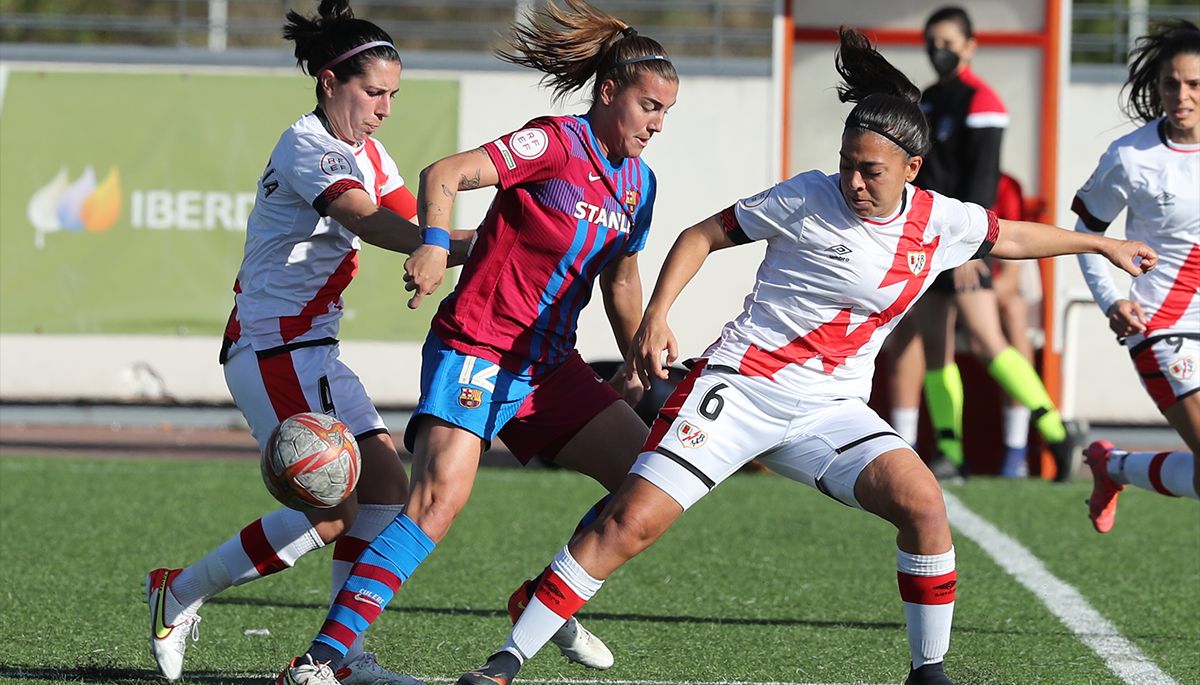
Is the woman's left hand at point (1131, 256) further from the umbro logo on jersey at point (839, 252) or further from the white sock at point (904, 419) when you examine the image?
the white sock at point (904, 419)

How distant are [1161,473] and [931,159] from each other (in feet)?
12.1

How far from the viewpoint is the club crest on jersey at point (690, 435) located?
4.52 meters

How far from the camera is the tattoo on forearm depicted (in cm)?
451

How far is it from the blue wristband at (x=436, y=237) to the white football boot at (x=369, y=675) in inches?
51.7

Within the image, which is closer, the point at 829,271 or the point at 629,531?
the point at 629,531

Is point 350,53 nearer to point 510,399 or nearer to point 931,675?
point 510,399

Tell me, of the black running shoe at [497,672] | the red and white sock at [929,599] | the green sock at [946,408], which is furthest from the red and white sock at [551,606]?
the green sock at [946,408]

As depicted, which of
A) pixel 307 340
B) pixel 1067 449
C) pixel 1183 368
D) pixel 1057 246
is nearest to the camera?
pixel 1057 246

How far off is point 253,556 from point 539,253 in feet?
4.17

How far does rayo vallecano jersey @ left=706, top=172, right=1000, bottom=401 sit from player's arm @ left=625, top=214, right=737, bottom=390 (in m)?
0.07

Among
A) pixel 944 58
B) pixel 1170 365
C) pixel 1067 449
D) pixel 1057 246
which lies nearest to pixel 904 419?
pixel 1067 449

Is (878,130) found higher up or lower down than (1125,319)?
higher up

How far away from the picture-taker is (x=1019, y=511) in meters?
8.66

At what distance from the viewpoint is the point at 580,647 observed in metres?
5.04
